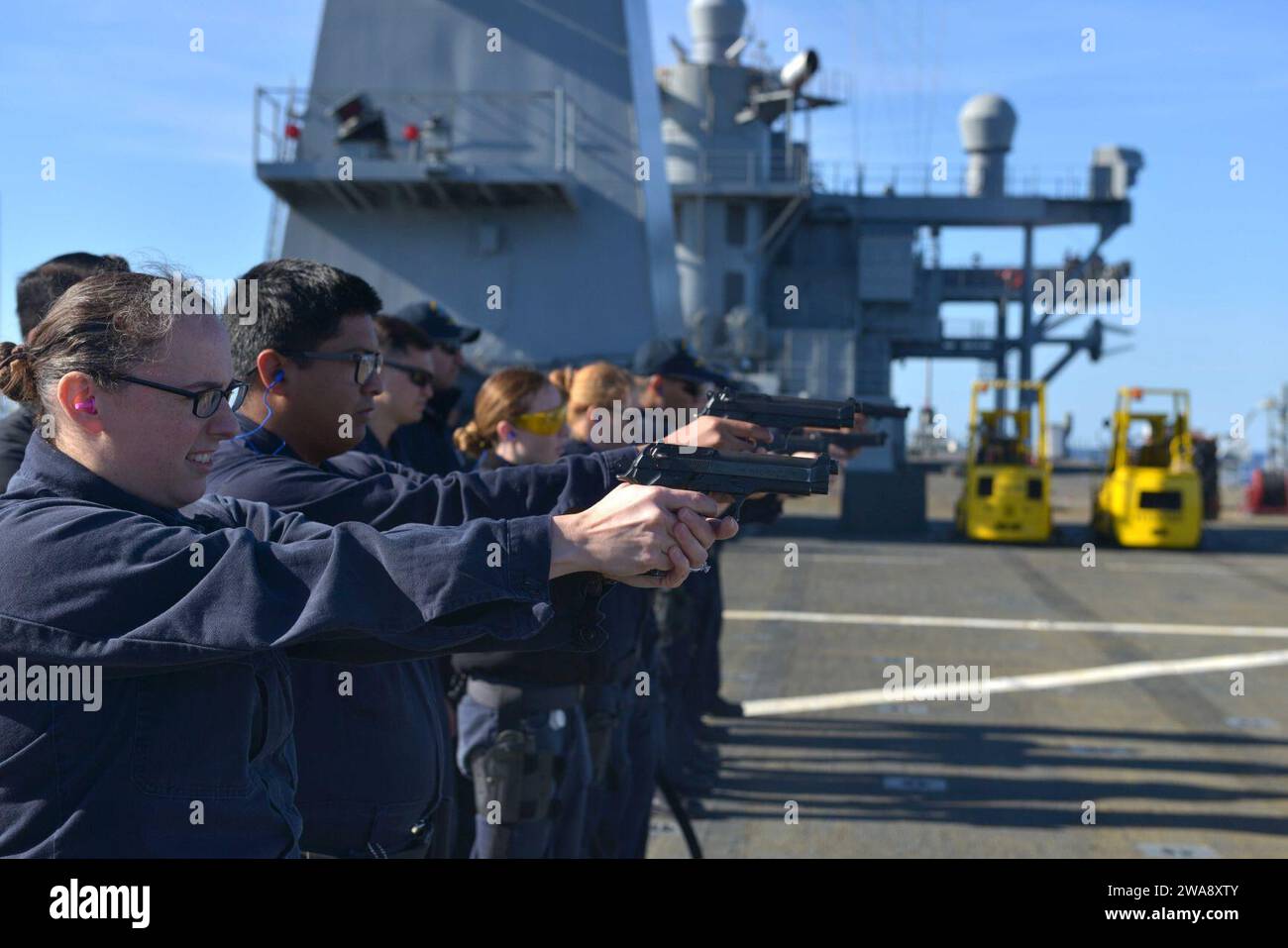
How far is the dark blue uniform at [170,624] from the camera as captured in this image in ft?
5.64

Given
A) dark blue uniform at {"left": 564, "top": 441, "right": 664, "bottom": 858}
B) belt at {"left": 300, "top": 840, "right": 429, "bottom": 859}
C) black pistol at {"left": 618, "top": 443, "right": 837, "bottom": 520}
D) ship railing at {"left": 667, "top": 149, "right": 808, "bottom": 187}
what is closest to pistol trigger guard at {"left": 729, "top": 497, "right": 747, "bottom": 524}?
black pistol at {"left": 618, "top": 443, "right": 837, "bottom": 520}

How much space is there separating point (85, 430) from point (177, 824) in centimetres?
59

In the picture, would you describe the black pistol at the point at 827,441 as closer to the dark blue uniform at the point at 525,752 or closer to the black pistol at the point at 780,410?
the black pistol at the point at 780,410

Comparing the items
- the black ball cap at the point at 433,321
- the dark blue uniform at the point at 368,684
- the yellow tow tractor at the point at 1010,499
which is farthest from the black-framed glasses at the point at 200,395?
the yellow tow tractor at the point at 1010,499

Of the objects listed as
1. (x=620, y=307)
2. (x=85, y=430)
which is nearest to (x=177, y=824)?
(x=85, y=430)

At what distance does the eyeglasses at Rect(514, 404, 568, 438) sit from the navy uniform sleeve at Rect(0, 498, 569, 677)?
261cm

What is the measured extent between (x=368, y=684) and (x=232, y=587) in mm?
1051

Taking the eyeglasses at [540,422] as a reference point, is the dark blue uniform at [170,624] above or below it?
below

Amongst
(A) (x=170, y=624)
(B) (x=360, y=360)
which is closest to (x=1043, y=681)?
(B) (x=360, y=360)

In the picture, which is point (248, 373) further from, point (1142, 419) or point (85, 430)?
point (1142, 419)

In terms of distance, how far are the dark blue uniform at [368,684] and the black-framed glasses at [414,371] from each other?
1.45 metres

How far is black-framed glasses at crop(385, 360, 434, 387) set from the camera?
13.9 ft

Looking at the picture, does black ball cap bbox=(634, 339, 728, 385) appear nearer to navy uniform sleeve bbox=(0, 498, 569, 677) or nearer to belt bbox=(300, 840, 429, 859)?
belt bbox=(300, 840, 429, 859)

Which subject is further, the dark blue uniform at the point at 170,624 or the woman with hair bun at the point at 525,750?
the woman with hair bun at the point at 525,750
